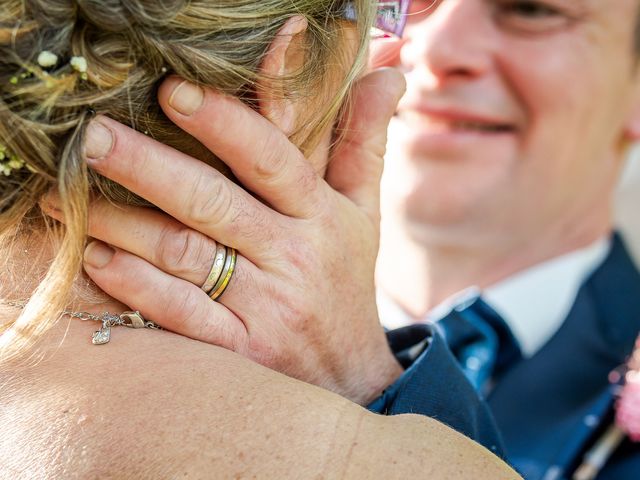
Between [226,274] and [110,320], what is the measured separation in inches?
7.8

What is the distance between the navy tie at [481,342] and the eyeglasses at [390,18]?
1362 millimetres

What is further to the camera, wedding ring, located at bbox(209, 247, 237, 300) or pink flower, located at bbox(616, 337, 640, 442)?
pink flower, located at bbox(616, 337, 640, 442)

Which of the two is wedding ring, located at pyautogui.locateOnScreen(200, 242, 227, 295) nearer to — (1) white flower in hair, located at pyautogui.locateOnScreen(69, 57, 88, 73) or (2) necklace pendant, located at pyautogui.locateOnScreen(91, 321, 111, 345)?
(2) necklace pendant, located at pyautogui.locateOnScreen(91, 321, 111, 345)

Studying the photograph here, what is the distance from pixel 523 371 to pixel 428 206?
67 cm

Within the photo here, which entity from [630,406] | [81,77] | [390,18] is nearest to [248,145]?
[81,77]

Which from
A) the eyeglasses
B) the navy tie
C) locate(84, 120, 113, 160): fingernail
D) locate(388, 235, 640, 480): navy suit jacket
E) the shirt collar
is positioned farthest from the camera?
the shirt collar

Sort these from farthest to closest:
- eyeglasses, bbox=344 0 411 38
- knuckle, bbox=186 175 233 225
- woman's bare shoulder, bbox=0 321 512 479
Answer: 1. eyeglasses, bbox=344 0 411 38
2. knuckle, bbox=186 175 233 225
3. woman's bare shoulder, bbox=0 321 512 479

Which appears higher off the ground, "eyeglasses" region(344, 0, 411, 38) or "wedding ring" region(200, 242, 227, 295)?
"eyeglasses" region(344, 0, 411, 38)

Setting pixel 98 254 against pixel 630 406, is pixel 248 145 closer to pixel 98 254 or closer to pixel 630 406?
pixel 98 254

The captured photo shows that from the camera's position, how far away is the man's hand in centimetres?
122

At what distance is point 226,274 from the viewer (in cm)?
134

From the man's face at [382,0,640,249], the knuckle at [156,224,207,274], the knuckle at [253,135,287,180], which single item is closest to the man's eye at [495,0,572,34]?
the man's face at [382,0,640,249]

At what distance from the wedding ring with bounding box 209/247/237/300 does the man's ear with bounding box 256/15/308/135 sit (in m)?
0.22

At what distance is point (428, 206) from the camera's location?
2.89 m
